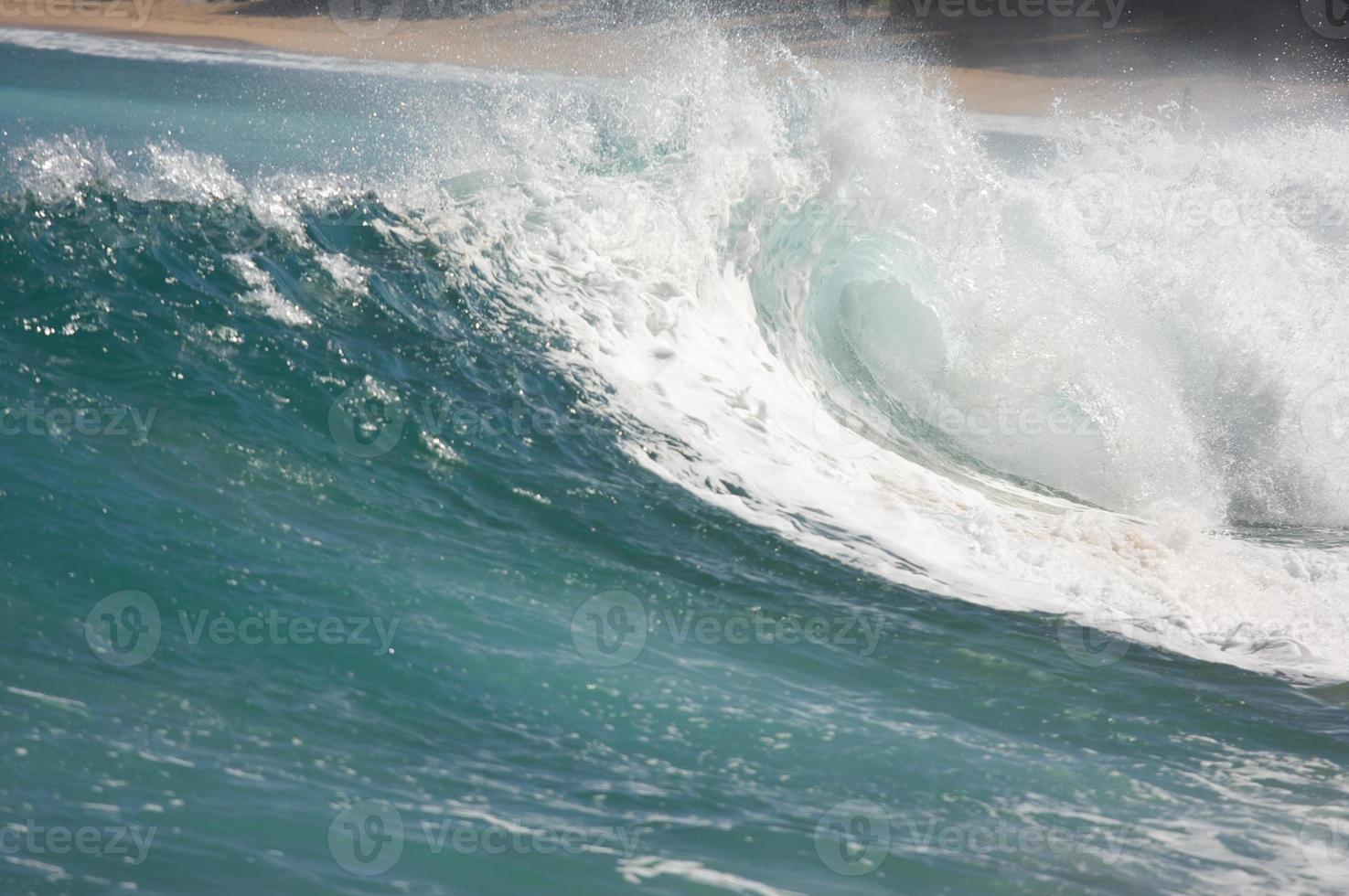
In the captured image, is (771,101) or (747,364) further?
(771,101)

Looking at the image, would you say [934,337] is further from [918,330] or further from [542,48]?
[542,48]

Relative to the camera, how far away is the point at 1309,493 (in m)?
7.89

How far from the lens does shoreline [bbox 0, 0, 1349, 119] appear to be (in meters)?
24.6

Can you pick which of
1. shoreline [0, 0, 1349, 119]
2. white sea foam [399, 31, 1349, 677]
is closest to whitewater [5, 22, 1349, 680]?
white sea foam [399, 31, 1349, 677]

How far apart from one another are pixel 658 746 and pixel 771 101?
6405mm

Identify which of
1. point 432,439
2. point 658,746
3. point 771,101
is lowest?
point 658,746

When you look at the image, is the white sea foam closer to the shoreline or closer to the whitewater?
the whitewater

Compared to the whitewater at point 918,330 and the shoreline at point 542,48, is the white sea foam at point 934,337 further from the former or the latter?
the shoreline at point 542,48

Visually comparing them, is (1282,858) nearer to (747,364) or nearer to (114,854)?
(114,854)

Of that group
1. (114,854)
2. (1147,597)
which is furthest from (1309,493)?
(114,854)

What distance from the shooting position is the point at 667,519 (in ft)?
16.6

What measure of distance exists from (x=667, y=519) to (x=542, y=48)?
24370 millimetres

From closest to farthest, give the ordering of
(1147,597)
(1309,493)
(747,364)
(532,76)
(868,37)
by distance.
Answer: (1147,597) < (747,364) < (1309,493) < (532,76) < (868,37)

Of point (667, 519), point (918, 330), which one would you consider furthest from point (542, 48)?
point (667, 519)
